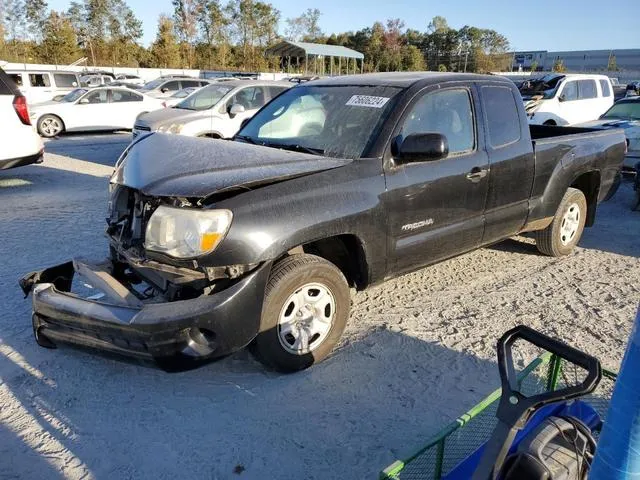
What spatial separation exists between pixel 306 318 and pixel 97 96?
1481 centimetres

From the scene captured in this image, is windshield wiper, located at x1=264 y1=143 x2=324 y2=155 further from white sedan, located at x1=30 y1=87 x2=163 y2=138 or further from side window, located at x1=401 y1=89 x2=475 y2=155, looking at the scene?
white sedan, located at x1=30 y1=87 x2=163 y2=138

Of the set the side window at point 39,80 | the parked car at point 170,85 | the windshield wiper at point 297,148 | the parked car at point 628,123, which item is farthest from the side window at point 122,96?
the windshield wiper at point 297,148

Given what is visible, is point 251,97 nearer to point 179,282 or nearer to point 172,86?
point 179,282

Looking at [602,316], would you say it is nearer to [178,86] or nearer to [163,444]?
[163,444]

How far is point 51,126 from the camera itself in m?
15.1

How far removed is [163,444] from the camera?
8.84ft

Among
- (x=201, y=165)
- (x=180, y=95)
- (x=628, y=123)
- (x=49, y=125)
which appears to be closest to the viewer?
(x=201, y=165)

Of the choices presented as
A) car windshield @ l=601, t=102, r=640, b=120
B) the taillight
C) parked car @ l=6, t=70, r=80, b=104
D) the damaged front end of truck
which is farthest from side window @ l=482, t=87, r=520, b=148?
parked car @ l=6, t=70, r=80, b=104

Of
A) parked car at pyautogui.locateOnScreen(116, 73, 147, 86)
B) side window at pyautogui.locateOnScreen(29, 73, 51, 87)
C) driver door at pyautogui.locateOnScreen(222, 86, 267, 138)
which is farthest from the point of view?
parked car at pyautogui.locateOnScreen(116, 73, 147, 86)

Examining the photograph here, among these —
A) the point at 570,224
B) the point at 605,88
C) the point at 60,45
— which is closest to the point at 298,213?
the point at 570,224

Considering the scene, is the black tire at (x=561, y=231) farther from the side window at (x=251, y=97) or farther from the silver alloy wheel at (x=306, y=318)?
the side window at (x=251, y=97)

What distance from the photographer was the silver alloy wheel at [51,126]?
49.0 ft

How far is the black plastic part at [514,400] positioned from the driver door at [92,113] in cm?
1609

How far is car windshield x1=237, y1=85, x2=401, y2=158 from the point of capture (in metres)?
3.70
